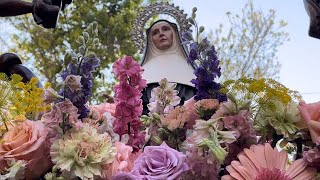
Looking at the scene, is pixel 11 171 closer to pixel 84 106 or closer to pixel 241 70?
pixel 84 106

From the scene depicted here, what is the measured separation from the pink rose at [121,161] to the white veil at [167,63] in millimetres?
2293

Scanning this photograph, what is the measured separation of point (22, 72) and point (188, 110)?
1.72ft

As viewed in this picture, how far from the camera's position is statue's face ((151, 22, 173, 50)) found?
343cm

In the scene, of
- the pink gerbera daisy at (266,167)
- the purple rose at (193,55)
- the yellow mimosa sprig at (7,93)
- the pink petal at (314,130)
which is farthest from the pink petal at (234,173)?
the yellow mimosa sprig at (7,93)

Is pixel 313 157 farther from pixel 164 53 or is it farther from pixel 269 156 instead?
pixel 164 53

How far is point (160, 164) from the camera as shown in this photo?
2.50ft

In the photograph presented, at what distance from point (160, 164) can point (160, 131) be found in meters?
0.10

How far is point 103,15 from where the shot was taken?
823 centimetres

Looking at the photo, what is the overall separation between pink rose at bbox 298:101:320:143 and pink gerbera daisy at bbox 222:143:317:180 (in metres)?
0.04

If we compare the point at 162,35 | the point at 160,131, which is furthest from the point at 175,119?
the point at 162,35

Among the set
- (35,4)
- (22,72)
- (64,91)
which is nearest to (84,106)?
(64,91)

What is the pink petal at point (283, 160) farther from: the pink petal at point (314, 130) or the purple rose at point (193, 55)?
the purple rose at point (193, 55)

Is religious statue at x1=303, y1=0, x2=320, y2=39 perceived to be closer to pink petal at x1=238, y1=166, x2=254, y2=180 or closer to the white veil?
pink petal at x1=238, y1=166, x2=254, y2=180

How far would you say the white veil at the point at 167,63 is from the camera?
3.22 metres
